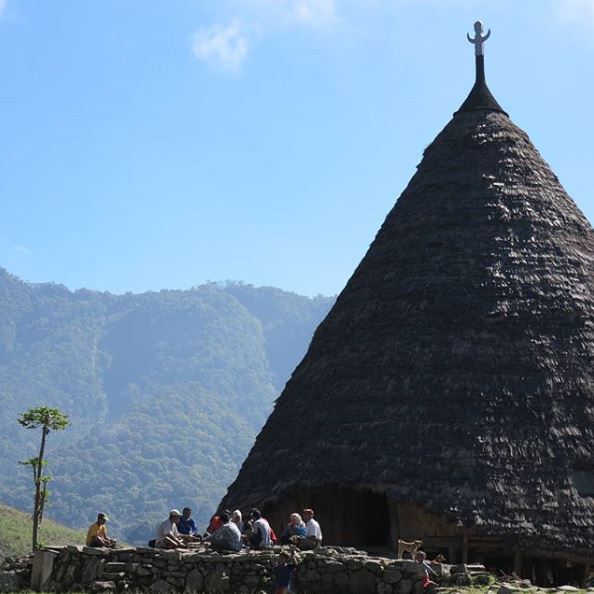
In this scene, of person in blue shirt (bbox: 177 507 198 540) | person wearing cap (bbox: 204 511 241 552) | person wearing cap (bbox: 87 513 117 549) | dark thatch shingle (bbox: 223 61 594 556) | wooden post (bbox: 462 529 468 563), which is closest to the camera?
person wearing cap (bbox: 204 511 241 552)

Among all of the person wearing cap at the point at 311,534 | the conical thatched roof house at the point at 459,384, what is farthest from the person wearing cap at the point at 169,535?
the conical thatched roof house at the point at 459,384

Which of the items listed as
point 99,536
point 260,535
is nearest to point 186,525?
point 99,536

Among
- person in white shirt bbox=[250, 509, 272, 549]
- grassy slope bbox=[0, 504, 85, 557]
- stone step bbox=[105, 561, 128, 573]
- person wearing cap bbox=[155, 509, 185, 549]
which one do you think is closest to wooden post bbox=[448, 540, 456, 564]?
person in white shirt bbox=[250, 509, 272, 549]

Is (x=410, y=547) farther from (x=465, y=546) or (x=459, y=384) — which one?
(x=459, y=384)

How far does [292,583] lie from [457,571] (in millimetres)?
2294

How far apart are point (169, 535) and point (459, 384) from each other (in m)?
6.83

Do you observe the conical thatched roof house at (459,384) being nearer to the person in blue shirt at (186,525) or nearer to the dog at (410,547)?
the dog at (410,547)

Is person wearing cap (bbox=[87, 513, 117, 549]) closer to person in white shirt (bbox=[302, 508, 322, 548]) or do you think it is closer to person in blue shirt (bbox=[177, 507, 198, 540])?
person in blue shirt (bbox=[177, 507, 198, 540])

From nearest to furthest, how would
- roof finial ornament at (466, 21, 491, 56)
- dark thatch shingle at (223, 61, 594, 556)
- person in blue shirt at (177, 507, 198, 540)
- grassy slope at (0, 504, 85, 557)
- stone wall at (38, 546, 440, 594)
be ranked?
stone wall at (38, 546, 440, 594), person in blue shirt at (177, 507, 198, 540), dark thatch shingle at (223, 61, 594, 556), roof finial ornament at (466, 21, 491, 56), grassy slope at (0, 504, 85, 557)

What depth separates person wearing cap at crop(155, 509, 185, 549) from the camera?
57.0ft

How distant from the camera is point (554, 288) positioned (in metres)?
23.6

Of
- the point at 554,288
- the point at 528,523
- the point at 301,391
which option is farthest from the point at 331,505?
the point at 554,288

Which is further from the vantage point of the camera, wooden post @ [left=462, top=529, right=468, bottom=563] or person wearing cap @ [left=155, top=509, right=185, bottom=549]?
wooden post @ [left=462, top=529, right=468, bottom=563]

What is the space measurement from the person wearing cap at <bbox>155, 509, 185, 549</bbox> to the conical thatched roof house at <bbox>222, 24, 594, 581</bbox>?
397cm
